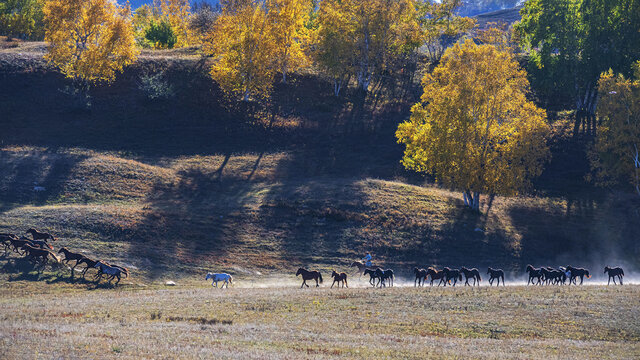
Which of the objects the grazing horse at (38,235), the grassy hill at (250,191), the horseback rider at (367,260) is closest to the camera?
the grazing horse at (38,235)

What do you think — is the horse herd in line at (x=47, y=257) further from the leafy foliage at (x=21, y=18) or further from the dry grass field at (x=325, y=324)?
the leafy foliage at (x=21, y=18)

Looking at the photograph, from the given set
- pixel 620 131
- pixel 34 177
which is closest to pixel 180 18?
pixel 34 177

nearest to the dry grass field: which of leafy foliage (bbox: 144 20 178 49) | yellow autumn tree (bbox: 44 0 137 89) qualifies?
yellow autumn tree (bbox: 44 0 137 89)

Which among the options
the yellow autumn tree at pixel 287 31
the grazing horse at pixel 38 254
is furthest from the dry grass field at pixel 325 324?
the yellow autumn tree at pixel 287 31

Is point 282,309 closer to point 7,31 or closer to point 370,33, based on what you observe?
point 370,33

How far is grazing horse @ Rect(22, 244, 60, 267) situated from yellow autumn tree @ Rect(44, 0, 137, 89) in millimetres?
42635

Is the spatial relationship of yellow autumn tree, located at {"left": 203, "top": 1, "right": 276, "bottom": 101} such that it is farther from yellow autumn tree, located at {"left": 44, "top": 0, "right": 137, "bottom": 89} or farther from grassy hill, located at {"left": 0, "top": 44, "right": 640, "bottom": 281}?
yellow autumn tree, located at {"left": 44, "top": 0, "right": 137, "bottom": 89}

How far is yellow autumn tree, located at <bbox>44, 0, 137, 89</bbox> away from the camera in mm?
72938

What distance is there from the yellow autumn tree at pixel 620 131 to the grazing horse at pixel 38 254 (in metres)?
57.1

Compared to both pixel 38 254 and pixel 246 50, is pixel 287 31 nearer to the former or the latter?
pixel 246 50

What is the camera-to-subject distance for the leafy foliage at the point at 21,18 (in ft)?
380

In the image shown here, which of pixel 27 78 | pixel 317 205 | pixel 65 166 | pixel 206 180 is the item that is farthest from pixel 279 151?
pixel 27 78

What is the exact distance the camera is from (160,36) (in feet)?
365

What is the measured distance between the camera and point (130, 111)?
77000 millimetres
